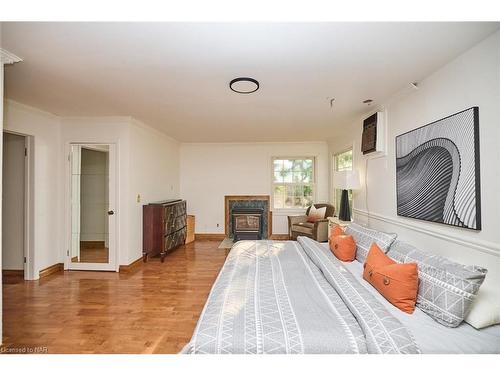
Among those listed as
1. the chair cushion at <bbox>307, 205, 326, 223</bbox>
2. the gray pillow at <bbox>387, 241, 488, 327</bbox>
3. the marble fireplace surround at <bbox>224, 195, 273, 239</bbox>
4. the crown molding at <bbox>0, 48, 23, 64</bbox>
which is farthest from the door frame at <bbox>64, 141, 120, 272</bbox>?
the gray pillow at <bbox>387, 241, 488, 327</bbox>

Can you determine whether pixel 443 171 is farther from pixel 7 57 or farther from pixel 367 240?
pixel 7 57

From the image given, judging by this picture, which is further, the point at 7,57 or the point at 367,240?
the point at 367,240

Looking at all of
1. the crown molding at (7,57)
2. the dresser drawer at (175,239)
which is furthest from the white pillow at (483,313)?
the dresser drawer at (175,239)

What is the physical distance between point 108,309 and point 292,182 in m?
4.49

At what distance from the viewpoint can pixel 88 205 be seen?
367 centimetres

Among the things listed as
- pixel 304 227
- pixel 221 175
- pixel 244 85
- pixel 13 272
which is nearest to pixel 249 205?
pixel 221 175

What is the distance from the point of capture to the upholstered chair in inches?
169

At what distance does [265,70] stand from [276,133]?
265 cm

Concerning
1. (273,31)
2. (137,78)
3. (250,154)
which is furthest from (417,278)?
(250,154)

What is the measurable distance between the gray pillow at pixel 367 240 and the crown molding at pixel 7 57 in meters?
3.48

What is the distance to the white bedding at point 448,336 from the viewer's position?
1.16 m

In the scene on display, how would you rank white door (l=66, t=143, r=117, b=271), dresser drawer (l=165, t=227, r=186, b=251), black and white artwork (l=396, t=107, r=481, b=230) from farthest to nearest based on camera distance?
1. dresser drawer (l=165, t=227, r=186, b=251)
2. white door (l=66, t=143, r=117, b=271)
3. black and white artwork (l=396, t=107, r=481, b=230)

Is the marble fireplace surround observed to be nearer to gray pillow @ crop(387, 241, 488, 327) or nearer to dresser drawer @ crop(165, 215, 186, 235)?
dresser drawer @ crop(165, 215, 186, 235)

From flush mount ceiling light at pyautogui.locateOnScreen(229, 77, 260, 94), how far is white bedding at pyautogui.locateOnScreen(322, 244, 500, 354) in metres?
2.19
